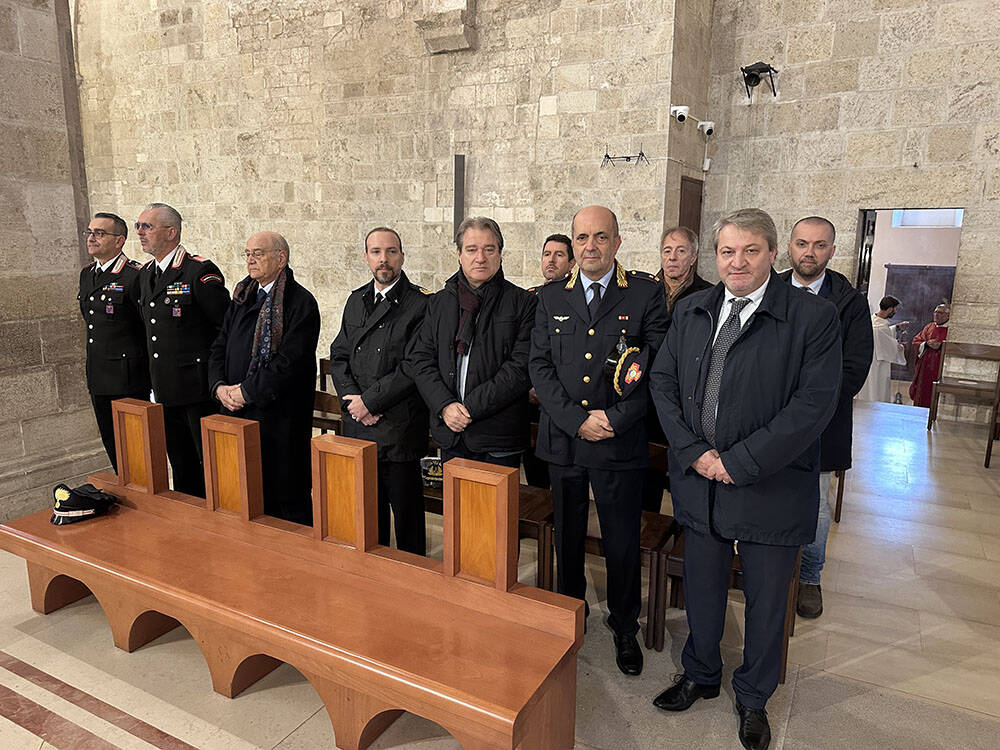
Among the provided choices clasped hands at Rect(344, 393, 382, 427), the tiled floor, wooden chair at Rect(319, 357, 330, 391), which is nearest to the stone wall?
the tiled floor

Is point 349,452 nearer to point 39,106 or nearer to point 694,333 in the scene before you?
point 694,333

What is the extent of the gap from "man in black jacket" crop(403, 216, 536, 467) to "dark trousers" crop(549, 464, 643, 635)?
0.29 meters

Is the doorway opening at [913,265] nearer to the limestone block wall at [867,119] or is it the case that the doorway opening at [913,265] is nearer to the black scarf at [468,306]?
the limestone block wall at [867,119]

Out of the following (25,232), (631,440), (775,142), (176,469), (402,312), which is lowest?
(176,469)

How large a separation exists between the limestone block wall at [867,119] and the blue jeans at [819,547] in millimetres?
4439

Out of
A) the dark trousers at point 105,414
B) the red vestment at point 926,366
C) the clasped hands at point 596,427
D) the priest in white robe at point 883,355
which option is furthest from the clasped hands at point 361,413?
the priest in white robe at point 883,355

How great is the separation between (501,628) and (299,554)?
30.3 inches

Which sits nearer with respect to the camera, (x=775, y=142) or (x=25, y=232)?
(x=25, y=232)

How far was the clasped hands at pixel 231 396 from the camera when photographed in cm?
301

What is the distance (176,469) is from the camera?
344 cm

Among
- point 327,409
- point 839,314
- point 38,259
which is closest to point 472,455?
point 839,314

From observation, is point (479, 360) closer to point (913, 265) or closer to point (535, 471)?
point (535, 471)

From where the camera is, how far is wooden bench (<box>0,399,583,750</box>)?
164 cm

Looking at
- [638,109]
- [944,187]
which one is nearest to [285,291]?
[638,109]
